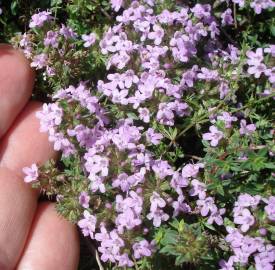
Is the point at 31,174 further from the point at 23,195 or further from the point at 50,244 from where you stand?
the point at 50,244

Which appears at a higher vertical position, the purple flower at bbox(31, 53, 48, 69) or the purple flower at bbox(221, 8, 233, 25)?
the purple flower at bbox(31, 53, 48, 69)

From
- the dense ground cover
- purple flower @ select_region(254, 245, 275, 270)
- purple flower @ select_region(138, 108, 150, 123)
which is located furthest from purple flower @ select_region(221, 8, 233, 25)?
purple flower @ select_region(254, 245, 275, 270)

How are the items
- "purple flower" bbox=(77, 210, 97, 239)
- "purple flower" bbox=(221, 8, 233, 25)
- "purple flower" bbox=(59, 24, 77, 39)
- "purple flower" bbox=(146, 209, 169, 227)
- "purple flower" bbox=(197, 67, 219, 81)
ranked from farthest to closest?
"purple flower" bbox=(221, 8, 233, 25)
"purple flower" bbox=(59, 24, 77, 39)
"purple flower" bbox=(197, 67, 219, 81)
"purple flower" bbox=(77, 210, 97, 239)
"purple flower" bbox=(146, 209, 169, 227)

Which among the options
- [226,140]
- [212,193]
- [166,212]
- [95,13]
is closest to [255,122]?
[226,140]

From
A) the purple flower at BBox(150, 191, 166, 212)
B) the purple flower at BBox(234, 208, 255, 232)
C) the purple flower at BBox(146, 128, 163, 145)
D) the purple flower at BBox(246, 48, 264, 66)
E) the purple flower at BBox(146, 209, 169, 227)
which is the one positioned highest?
the purple flower at BBox(246, 48, 264, 66)

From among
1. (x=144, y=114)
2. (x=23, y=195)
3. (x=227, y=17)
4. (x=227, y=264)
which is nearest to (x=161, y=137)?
(x=144, y=114)

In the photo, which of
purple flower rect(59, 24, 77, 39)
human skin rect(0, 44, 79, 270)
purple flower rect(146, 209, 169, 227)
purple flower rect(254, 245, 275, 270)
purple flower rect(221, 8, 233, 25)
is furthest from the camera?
purple flower rect(221, 8, 233, 25)

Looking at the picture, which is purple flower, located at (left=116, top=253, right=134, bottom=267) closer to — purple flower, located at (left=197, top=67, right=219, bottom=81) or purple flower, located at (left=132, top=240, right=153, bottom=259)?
purple flower, located at (left=132, top=240, right=153, bottom=259)

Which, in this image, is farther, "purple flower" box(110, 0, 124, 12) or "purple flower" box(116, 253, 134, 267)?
"purple flower" box(110, 0, 124, 12)
